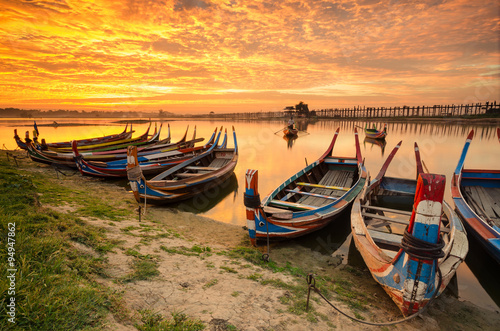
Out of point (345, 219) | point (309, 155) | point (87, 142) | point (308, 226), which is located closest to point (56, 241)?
point (308, 226)

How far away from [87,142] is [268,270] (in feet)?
66.3

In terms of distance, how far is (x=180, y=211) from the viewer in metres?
8.95

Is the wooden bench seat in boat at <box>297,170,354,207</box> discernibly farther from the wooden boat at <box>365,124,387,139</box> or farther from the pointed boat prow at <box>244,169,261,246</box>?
the wooden boat at <box>365,124,387,139</box>

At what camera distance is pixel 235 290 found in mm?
3910

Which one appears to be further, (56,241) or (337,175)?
(337,175)

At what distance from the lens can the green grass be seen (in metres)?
2.34

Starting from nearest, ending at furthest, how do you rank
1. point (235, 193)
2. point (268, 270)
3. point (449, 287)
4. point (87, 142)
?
point (268, 270) → point (449, 287) → point (235, 193) → point (87, 142)

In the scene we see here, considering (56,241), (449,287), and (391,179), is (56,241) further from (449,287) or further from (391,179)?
(391,179)

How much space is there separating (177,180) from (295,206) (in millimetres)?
5213

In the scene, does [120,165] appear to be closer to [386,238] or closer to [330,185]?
[330,185]

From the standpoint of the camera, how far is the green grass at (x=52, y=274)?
2344mm

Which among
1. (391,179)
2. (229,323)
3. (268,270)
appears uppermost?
(391,179)

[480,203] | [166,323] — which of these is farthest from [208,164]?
[480,203]

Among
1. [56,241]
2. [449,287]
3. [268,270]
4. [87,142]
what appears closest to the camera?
[56,241]
